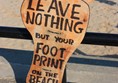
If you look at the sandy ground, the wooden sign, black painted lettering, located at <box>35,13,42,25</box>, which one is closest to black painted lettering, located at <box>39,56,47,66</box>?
the wooden sign

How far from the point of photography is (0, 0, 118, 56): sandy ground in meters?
4.47

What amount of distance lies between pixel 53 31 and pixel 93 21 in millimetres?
3517

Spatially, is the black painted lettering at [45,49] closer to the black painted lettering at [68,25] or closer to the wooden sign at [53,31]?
the wooden sign at [53,31]

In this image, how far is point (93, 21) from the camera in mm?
5387

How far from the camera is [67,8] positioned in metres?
1.87

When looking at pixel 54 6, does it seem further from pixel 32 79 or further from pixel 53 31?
pixel 32 79

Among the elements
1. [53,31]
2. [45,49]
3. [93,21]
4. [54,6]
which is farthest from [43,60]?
[93,21]

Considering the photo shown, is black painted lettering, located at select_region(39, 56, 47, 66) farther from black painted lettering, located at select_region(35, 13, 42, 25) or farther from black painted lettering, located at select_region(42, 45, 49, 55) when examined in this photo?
black painted lettering, located at select_region(35, 13, 42, 25)

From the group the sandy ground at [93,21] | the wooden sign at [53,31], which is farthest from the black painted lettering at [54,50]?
the sandy ground at [93,21]

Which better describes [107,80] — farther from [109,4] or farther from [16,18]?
[109,4]

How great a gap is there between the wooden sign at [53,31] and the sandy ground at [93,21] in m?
2.41

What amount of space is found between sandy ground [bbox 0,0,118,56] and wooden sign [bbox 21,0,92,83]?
2.41 meters

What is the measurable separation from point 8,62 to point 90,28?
8.89 ft

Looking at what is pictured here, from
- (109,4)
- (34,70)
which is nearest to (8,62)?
(34,70)
